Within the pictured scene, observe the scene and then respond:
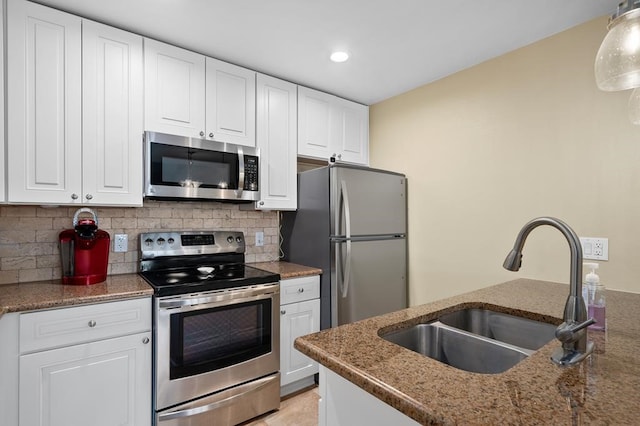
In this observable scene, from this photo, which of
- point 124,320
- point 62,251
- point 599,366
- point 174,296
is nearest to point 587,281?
point 599,366

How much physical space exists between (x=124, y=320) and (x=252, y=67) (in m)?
1.93

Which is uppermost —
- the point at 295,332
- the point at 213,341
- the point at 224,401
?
the point at 213,341

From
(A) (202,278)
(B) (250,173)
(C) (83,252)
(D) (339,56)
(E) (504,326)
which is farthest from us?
(B) (250,173)

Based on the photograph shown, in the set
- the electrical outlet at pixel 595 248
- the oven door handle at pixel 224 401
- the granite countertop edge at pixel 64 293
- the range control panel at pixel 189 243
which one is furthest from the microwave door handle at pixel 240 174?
the electrical outlet at pixel 595 248

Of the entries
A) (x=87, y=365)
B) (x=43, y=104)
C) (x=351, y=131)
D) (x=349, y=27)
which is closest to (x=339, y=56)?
(x=349, y=27)

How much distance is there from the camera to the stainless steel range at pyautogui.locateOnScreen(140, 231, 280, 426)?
5.90 ft

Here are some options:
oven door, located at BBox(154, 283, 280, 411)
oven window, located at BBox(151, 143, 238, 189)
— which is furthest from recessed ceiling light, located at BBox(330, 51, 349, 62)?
oven door, located at BBox(154, 283, 280, 411)

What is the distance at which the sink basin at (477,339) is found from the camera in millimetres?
1101

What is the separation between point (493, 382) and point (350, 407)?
1.27 feet

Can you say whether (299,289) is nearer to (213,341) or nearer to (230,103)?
(213,341)

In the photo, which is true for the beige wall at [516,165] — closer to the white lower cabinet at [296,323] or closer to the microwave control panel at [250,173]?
the white lower cabinet at [296,323]

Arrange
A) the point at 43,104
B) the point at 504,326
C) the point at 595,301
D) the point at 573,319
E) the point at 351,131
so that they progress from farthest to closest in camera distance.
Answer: the point at 351,131 < the point at 43,104 < the point at 504,326 < the point at 595,301 < the point at 573,319

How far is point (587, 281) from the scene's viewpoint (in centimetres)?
118

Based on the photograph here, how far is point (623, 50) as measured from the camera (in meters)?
0.92
